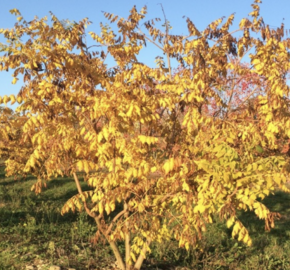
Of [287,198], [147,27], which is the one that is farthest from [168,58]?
[287,198]

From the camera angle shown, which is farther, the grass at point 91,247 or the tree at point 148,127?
the grass at point 91,247

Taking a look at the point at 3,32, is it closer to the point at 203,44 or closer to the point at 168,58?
the point at 168,58

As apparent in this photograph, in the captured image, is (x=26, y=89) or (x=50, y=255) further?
(x=50, y=255)

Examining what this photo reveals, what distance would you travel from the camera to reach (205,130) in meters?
3.75

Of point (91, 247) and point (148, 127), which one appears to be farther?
point (91, 247)

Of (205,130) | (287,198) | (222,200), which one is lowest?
(287,198)

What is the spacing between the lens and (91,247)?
5.49 meters

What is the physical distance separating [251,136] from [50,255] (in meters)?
3.52

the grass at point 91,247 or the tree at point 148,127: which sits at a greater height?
the tree at point 148,127

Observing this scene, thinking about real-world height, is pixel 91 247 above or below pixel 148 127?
below

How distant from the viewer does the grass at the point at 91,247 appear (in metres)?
4.85

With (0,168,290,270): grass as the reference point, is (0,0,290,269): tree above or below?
above

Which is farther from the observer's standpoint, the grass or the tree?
the grass

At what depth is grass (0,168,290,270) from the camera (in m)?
4.85
